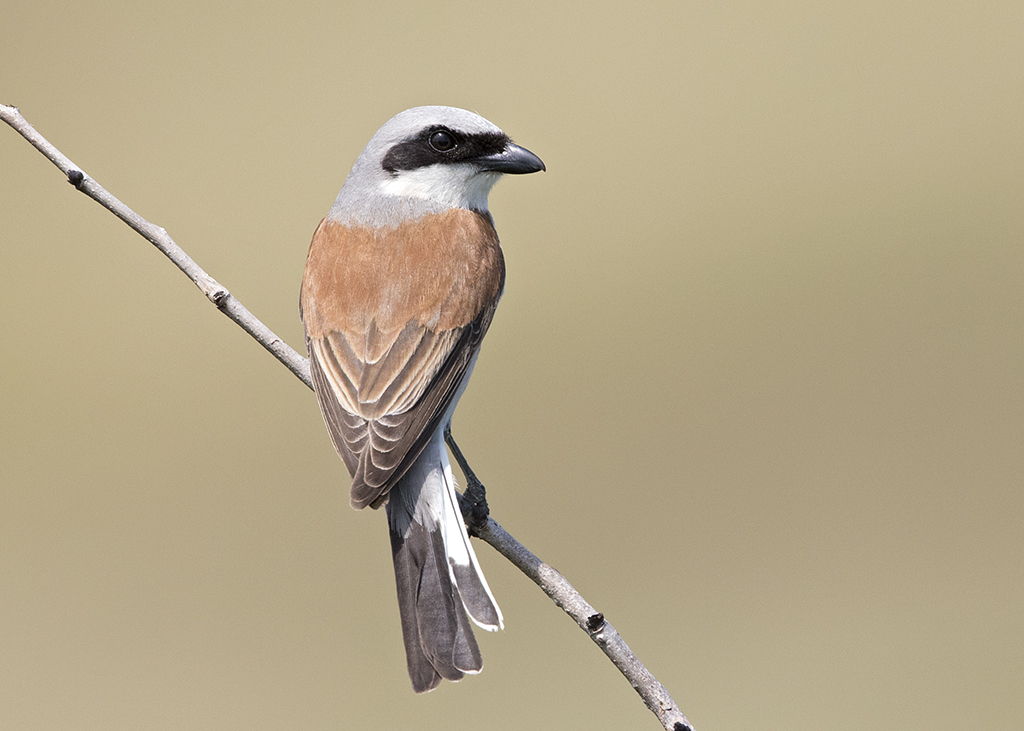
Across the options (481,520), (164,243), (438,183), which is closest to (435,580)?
(481,520)

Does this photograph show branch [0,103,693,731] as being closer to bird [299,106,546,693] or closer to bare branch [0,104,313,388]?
bare branch [0,104,313,388]

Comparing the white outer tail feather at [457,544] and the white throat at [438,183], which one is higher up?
the white throat at [438,183]

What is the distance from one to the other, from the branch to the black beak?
32.5 inches

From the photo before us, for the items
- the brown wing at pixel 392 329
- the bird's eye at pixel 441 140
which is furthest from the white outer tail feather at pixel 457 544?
the bird's eye at pixel 441 140

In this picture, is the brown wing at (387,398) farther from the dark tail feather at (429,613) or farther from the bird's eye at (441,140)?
the bird's eye at (441,140)

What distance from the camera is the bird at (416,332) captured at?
2496 mm

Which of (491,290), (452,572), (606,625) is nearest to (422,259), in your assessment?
(491,290)

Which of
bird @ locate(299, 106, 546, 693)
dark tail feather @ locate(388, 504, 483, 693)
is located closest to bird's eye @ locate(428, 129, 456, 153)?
bird @ locate(299, 106, 546, 693)

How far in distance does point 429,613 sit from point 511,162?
4.52 feet

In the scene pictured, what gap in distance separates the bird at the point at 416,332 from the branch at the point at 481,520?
0.33ft

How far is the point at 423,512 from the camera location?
103 inches

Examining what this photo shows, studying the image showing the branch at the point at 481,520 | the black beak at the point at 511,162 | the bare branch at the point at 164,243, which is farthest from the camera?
the black beak at the point at 511,162

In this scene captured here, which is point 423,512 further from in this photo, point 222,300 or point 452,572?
point 222,300

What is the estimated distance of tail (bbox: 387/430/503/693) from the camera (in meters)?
2.43
